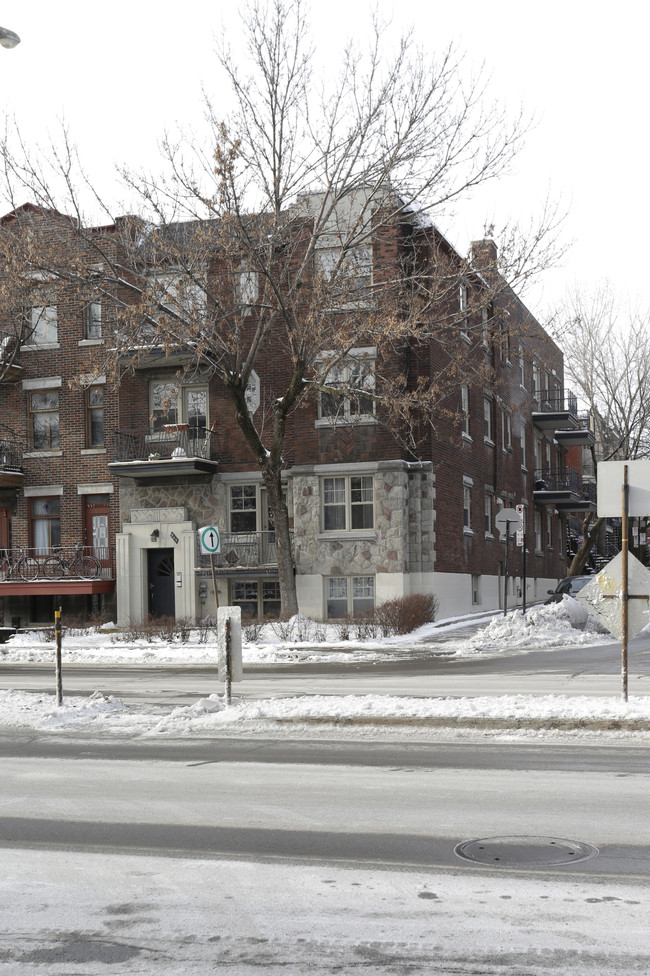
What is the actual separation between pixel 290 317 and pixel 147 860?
69.2 ft

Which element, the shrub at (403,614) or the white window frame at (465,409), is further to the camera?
the white window frame at (465,409)

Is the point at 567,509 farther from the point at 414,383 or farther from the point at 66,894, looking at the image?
the point at 66,894

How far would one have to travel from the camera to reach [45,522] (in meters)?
35.1

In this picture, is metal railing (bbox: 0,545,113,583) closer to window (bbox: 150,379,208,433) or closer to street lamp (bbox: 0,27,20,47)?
window (bbox: 150,379,208,433)

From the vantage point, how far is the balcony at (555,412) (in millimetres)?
44844

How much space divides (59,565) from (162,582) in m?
3.22

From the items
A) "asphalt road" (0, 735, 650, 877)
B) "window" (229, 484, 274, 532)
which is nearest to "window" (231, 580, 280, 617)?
"window" (229, 484, 274, 532)

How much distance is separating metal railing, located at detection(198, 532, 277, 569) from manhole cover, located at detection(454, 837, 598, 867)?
83.1 ft

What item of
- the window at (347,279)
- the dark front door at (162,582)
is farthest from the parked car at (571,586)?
the dark front door at (162,582)

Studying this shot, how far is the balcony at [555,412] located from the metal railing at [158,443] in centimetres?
1727

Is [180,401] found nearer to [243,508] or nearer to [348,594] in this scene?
[243,508]

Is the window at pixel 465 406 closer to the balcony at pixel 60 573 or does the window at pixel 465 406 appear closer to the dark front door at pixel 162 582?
the dark front door at pixel 162 582

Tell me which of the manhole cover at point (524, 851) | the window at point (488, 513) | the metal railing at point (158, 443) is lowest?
the manhole cover at point (524, 851)

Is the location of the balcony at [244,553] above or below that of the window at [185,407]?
below
